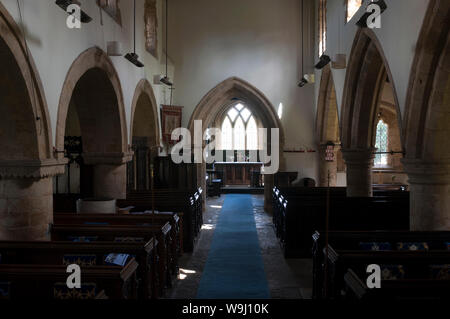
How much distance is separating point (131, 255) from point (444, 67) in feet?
16.0

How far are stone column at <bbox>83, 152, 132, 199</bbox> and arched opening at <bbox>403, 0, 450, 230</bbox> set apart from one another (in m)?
6.04

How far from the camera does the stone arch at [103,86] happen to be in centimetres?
729

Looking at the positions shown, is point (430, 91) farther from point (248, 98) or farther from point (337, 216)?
point (248, 98)

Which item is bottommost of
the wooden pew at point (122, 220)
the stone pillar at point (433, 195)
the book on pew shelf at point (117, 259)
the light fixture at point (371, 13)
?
the book on pew shelf at point (117, 259)

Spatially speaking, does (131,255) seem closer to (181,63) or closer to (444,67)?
(444,67)

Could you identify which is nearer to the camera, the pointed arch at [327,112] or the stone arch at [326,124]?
the pointed arch at [327,112]

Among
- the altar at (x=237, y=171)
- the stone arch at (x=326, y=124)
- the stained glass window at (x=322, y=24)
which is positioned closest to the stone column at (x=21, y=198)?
the stone arch at (x=326, y=124)

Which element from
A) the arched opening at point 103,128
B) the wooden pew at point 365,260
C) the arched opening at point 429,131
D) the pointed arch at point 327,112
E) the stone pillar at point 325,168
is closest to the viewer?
the wooden pew at point 365,260

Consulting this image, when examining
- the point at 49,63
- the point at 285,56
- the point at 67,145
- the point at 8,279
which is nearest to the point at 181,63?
the point at 285,56

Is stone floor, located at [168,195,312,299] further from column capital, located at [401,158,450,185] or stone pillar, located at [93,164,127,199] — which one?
column capital, located at [401,158,450,185]

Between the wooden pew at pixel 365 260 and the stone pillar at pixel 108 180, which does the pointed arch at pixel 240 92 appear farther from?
the wooden pew at pixel 365 260

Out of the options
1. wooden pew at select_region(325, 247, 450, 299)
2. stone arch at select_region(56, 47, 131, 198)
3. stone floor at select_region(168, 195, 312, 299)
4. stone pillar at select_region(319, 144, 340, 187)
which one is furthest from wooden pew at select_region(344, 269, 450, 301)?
stone pillar at select_region(319, 144, 340, 187)

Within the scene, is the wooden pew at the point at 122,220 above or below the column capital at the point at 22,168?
below

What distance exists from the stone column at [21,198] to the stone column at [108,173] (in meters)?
3.52
